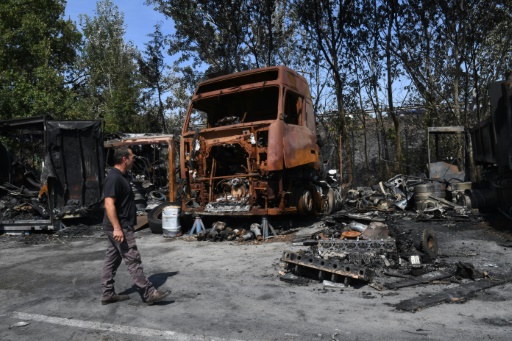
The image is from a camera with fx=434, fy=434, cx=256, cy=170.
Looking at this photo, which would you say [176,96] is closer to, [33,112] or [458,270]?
[33,112]

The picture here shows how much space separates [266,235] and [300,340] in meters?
4.88

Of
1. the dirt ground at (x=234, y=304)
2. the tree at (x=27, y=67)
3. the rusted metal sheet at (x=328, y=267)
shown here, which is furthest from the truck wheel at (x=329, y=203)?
the tree at (x=27, y=67)

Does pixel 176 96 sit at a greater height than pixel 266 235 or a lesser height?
greater

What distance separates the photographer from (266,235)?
841 centimetres

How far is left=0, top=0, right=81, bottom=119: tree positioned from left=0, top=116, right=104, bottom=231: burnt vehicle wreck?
6.09m

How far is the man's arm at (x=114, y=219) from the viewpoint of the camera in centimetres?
449

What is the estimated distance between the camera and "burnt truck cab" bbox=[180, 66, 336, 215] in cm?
827

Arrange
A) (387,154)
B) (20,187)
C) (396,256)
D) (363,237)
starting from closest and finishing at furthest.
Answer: (396,256) → (363,237) → (20,187) → (387,154)

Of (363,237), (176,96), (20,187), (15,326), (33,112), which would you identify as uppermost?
(176,96)

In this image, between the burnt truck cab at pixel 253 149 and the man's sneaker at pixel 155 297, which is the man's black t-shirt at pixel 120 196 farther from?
the burnt truck cab at pixel 253 149

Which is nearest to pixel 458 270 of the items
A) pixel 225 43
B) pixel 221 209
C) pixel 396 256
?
pixel 396 256

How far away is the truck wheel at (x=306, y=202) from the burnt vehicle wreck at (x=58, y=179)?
5.18 m

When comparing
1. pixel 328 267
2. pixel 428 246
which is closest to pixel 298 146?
pixel 428 246

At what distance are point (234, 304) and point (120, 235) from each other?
54.8 inches
